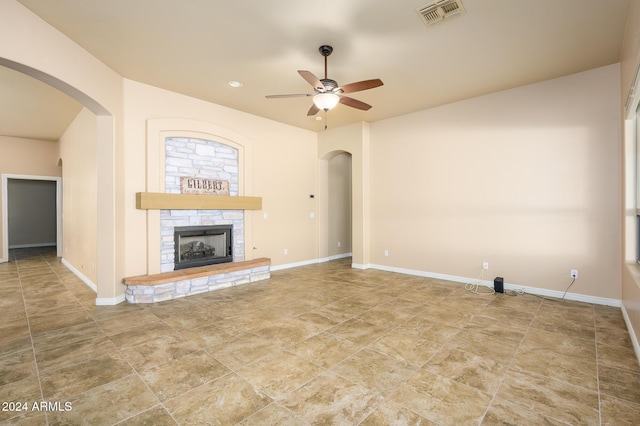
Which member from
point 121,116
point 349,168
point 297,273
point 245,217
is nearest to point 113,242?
point 121,116

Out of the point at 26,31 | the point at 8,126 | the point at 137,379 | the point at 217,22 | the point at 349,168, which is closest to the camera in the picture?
the point at 137,379

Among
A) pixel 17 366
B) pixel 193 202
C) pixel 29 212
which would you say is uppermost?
pixel 193 202

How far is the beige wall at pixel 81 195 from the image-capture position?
4820 mm

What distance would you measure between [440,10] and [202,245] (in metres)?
4.75

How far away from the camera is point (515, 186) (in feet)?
15.0

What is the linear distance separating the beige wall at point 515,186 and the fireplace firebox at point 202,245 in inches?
127

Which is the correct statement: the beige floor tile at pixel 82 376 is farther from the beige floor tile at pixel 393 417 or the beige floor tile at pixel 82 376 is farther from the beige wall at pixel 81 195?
the beige wall at pixel 81 195

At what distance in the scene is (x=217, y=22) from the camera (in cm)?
297

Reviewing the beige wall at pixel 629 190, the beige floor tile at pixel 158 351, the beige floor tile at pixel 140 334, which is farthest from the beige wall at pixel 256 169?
the beige wall at pixel 629 190

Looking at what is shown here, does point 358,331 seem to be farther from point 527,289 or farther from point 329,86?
point 527,289

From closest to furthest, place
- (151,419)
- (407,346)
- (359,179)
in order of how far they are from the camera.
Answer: (151,419) → (407,346) → (359,179)

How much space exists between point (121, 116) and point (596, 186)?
661 cm

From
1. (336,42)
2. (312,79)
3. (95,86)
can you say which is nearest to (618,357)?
(312,79)

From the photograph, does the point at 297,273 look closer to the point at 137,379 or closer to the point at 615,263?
the point at 137,379
